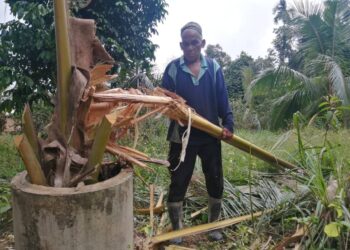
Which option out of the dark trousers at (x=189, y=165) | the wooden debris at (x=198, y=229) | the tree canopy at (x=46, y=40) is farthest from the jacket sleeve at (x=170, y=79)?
the tree canopy at (x=46, y=40)

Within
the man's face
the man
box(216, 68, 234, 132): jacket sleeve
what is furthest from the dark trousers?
the man's face

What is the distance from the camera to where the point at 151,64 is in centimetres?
789

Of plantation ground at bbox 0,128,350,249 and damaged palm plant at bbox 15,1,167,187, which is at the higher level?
damaged palm plant at bbox 15,1,167,187

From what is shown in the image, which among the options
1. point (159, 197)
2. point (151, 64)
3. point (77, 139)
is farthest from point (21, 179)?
point (151, 64)

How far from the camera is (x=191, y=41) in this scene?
3.18 m

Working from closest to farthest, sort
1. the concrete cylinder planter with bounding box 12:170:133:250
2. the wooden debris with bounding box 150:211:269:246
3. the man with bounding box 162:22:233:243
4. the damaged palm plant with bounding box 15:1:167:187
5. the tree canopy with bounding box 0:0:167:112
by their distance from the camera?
the concrete cylinder planter with bounding box 12:170:133:250 < the damaged palm plant with bounding box 15:1:167:187 < the wooden debris with bounding box 150:211:269:246 < the man with bounding box 162:22:233:243 < the tree canopy with bounding box 0:0:167:112

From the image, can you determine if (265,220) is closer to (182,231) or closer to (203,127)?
(182,231)

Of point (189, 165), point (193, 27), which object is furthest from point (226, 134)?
point (193, 27)

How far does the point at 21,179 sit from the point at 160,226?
1.56 metres

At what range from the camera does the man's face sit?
315 cm

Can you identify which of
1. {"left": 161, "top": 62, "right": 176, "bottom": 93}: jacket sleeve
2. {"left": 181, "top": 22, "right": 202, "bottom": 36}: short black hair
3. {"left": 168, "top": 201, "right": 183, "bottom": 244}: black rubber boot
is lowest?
{"left": 168, "top": 201, "right": 183, "bottom": 244}: black rubber boot

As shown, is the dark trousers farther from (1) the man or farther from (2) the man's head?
(2) the man's head

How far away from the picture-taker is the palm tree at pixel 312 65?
1148 centimetres

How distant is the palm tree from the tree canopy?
4881 mm
